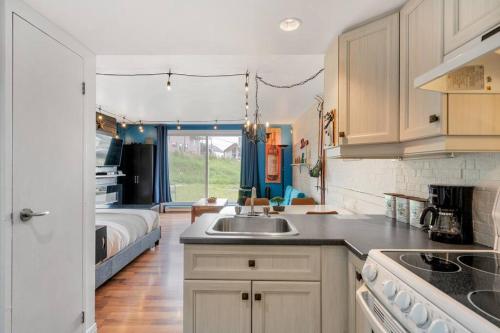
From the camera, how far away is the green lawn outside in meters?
7.95

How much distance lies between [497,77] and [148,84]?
13.0 feet

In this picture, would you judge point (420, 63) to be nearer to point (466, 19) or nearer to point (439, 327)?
point (466, 19)

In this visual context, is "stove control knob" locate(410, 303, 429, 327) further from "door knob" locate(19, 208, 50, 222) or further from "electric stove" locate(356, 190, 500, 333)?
"door knob" locate(19, 208, 50, 222)

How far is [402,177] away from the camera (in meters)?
2.12

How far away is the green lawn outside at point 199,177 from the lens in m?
7.95

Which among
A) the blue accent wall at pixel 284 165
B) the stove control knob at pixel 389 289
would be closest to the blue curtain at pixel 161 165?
the blue accent wall at pixel 284 165

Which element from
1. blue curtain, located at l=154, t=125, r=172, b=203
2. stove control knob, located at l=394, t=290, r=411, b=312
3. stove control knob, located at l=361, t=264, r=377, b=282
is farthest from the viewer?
blue curtain, located at l=154, t=125, r=172, b=203

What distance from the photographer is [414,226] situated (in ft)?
5.89

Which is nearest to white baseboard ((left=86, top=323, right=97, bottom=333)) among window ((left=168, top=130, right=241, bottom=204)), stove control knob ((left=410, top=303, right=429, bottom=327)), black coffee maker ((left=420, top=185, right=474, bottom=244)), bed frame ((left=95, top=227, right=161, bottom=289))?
bed frame ((left=95, top=227, right=161, bottom=289))

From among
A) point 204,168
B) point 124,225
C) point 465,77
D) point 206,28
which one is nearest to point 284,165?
point 204,168

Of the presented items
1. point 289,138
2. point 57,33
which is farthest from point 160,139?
point 57,33

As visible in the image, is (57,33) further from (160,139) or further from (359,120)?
(160,139)

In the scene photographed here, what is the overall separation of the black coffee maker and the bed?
2985mm

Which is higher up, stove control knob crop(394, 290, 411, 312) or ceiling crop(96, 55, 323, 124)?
ceiling crop(96, 55, 323, 124)
